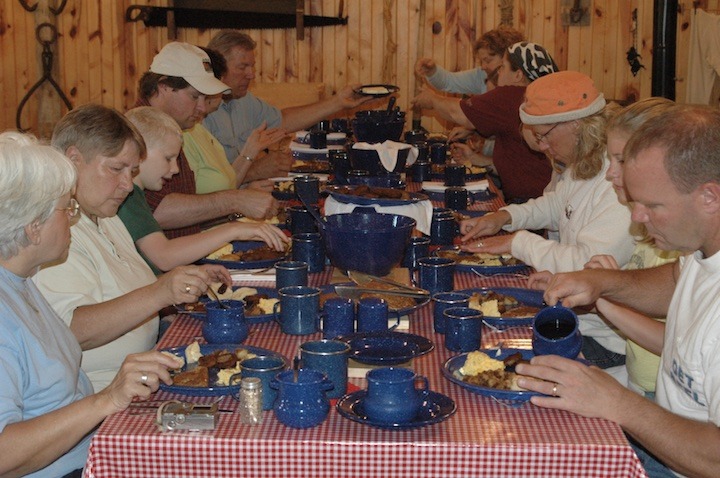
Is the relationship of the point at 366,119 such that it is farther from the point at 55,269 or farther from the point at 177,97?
the point at 55,269

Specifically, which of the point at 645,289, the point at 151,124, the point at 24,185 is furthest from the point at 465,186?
the point at 24,185

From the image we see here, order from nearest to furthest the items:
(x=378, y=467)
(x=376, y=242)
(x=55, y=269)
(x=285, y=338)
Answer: (x=378, y=467)
(x=285, y=338)
(x=55, y=269)
(x=376, y=242)

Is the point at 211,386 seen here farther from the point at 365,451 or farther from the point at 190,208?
the point at 190,208

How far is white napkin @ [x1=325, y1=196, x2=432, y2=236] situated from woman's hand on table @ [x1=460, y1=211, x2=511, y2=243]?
0.20 meters

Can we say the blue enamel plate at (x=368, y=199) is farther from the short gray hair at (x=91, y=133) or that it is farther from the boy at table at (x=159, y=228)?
the short gray hair at (x=91, y=133)

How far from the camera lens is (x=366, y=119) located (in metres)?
4.93

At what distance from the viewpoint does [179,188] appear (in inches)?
162

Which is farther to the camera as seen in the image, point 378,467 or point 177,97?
point 177,97

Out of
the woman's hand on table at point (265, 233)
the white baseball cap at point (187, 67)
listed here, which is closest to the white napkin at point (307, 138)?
the white baseball cap at point (187, 67)

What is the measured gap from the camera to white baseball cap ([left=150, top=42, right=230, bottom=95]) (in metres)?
4.11

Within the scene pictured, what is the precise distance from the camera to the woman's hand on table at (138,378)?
6.35ft

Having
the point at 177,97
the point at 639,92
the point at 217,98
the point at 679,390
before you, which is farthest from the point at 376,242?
the point at 639,92

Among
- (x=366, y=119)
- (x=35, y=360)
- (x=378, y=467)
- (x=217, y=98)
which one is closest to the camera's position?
(x=378, y=467)

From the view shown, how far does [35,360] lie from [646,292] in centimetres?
155
